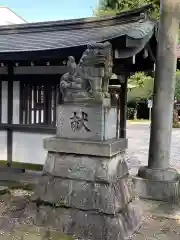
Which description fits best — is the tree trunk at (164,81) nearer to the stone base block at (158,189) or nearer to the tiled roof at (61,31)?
the stone base block at (158,189)

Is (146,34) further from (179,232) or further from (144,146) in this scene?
(144,146)

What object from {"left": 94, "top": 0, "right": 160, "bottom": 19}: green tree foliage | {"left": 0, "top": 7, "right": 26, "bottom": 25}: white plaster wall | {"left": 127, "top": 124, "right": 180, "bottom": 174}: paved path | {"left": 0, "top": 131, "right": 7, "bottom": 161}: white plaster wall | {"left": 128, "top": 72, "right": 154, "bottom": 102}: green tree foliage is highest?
{"left": 0, "top": 7, "right": 26, "bottom": 25}: white plaster wall

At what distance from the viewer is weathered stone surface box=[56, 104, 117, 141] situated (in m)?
4.80

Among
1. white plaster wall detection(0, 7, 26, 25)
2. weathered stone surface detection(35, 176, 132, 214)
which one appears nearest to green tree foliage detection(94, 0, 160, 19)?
white plaster wall detection(0, 7, 26, 25)

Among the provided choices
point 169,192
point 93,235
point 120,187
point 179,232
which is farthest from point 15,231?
point 169,192

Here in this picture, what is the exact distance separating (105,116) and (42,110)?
4154 millimetres

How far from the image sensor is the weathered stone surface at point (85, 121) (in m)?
4.80

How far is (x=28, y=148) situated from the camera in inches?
351

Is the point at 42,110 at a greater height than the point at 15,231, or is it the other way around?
the point at 42,110

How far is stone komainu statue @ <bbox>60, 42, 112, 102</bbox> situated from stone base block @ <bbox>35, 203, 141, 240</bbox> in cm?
Answer: 167

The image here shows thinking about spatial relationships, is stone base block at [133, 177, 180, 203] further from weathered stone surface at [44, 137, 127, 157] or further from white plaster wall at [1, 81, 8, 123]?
white plaster wall at [1, 81, 8, 123]

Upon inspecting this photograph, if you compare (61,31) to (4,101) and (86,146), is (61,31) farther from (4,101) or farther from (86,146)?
(86,146)

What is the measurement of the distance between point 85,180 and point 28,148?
4391 mm

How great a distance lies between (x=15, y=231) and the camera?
4.91 metres
